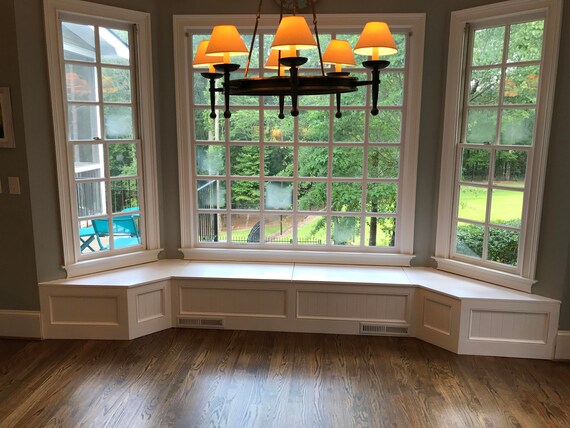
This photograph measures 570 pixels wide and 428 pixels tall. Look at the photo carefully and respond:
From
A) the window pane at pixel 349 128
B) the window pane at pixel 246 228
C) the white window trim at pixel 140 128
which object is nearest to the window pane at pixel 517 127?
the window pane at pixel 349 128

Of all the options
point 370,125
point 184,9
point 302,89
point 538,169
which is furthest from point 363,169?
point 302,89

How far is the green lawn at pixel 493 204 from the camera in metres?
3.47

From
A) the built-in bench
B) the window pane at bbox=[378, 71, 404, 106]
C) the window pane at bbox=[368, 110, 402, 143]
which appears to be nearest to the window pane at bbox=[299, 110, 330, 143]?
the window pane at bbox=[368, 110, 402, 143]

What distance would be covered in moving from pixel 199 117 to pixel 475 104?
7.40 feet

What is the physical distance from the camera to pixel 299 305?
3723 millimetres

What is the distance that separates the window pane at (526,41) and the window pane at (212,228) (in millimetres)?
2630

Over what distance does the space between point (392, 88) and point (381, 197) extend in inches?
35.9

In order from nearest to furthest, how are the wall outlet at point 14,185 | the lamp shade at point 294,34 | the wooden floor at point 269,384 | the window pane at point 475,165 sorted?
the lamp shade at point 294,34
the wooden floor at point 269,384
the wall outlet at point 14,185
the window pane at point 475,165

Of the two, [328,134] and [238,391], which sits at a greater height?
[328,134]

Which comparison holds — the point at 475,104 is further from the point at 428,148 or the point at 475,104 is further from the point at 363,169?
the point at 363,169

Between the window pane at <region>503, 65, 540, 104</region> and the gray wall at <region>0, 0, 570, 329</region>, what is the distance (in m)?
0.19

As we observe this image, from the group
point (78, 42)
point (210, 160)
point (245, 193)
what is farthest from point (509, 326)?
point (78, 42)

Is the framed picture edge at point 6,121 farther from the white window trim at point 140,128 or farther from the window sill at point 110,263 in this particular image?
the window sill at point 110,263

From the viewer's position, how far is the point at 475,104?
3615 mm
